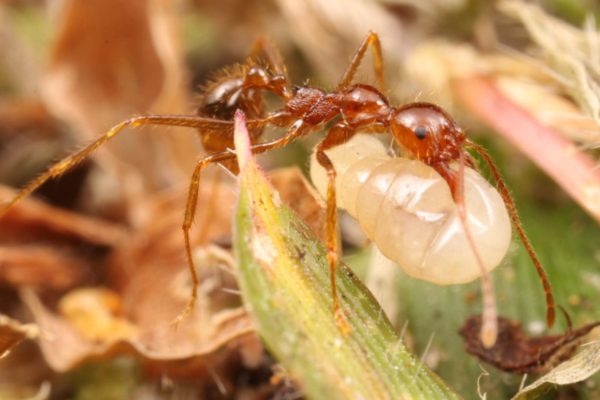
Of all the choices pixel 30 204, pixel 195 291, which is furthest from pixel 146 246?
pixel 195 291

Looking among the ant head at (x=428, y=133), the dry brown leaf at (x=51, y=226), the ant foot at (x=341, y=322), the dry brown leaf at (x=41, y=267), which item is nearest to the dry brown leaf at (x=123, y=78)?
the dry brown leaf at (x=51, y=226)

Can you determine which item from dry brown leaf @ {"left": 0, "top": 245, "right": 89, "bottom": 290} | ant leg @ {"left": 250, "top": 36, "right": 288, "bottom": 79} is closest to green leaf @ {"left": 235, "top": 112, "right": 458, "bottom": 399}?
ant leg @ {"left": 250, "top": 36, "right": 288, "bottom": 79}

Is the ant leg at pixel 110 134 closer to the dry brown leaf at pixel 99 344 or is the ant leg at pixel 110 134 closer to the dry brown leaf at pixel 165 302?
the dry brown leaf at pixel 165 302

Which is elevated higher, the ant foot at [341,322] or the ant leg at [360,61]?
the ant leg at [360,61]

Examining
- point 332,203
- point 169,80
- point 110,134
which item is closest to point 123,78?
point 169,80

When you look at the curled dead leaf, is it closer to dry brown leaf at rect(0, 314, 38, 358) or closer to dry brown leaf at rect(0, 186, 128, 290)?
dry brown leaf at rect(0, 314, 38, 358)

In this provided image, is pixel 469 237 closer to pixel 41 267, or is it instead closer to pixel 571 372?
pixel 571 372

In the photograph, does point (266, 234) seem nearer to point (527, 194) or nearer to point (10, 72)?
point (527, 194)
